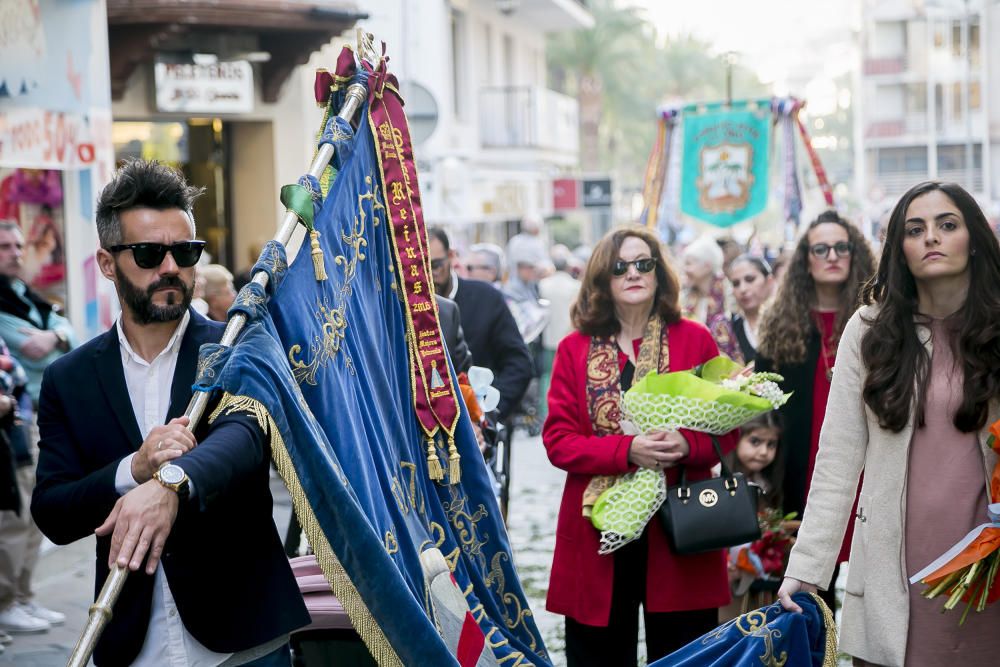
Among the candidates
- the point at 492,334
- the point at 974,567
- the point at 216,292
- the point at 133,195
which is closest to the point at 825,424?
the point at 974,567

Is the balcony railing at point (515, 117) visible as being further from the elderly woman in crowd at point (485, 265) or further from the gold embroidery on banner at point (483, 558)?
the gold embroidery on banner at point (483, 558)

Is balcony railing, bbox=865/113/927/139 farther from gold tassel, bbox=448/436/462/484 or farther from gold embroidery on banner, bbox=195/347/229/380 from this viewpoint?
gold embroidery on banner, bbox=195/347/229/380

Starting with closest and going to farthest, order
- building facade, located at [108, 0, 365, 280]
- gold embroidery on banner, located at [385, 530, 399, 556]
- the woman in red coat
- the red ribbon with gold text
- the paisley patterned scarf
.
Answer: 1. gold embroidery on banner, located at [385, 530, 399, 556]
2. the red ribbon with gold text
3. the woman in red coat
4. the paisley patterned scarf
5. building facade, located at [108, 0, 365, 280]

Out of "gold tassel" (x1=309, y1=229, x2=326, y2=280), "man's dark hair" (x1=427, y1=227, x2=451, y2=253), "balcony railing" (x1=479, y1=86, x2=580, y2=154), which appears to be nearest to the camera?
"gold tassel" (x1=309, y1=229, x2=326, y2=280)

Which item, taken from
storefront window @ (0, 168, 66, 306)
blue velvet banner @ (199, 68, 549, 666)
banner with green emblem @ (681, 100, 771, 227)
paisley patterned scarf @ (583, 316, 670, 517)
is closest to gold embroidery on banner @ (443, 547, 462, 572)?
blue velvet banner @ (199, 68, 549, 666)

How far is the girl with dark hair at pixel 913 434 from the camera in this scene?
12.3ft

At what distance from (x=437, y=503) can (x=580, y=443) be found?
95cm

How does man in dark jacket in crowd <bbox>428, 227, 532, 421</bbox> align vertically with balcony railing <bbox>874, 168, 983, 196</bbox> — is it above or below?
below

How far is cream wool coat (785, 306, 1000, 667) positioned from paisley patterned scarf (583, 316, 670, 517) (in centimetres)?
118

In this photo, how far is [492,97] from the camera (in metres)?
28.7

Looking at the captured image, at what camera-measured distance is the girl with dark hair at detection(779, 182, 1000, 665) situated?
3.74m

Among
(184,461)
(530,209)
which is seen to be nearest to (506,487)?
(184,461)

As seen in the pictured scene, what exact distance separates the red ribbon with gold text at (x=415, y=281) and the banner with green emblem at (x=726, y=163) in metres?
9.21

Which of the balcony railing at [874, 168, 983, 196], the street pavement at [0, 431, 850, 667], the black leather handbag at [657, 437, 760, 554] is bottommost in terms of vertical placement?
the street pavement at [0, 431, 850, 667]
